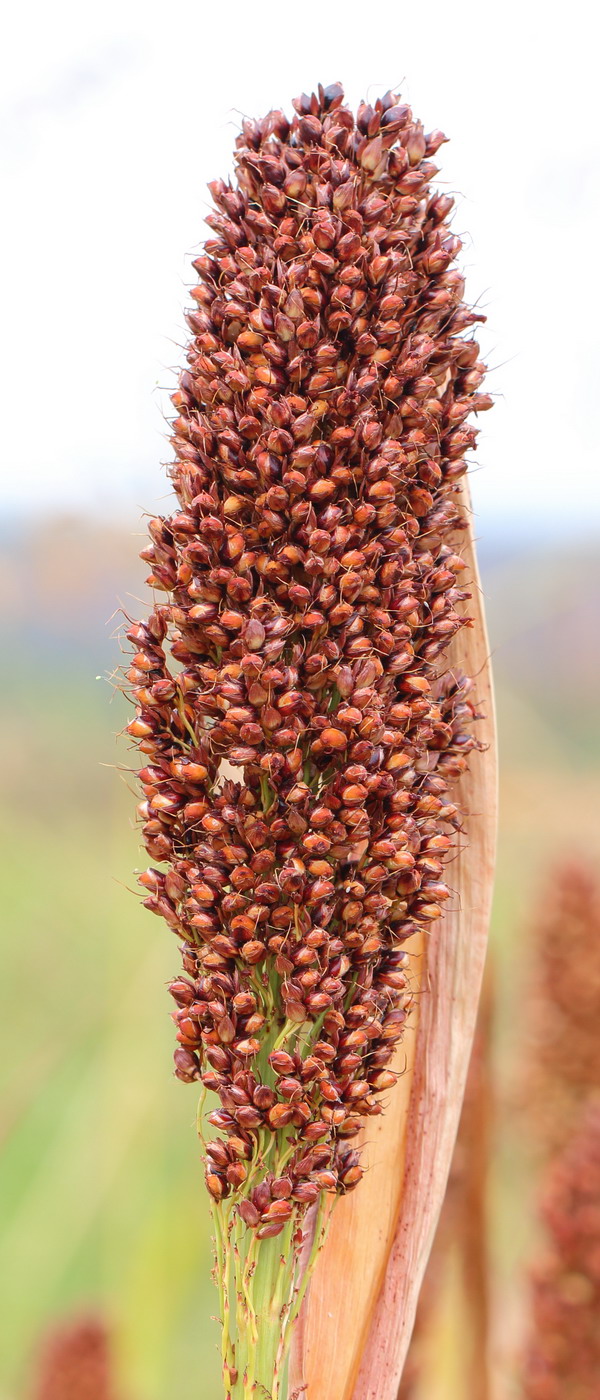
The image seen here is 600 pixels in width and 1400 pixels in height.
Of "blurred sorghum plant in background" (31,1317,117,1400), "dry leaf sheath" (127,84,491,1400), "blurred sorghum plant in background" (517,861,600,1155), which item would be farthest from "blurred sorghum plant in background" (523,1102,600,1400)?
"blurred sorghum plant in background" (31,1317,117,1400)

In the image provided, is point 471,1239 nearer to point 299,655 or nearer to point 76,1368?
point 76,1368

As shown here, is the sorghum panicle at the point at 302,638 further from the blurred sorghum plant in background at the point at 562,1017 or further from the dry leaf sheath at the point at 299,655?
the blurred sorghum plant in background at the point at 562,1017

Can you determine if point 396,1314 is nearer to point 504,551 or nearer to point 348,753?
point 348,753

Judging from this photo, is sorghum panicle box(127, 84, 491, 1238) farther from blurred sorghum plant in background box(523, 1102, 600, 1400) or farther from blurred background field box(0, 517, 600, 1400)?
blurred background field box(0, 517, 600, 1400)

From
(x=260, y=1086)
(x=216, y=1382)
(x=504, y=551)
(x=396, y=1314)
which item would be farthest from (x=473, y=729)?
(x=216, y=1382)

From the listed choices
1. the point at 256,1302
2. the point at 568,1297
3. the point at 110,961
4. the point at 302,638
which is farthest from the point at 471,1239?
the point at 110,961
